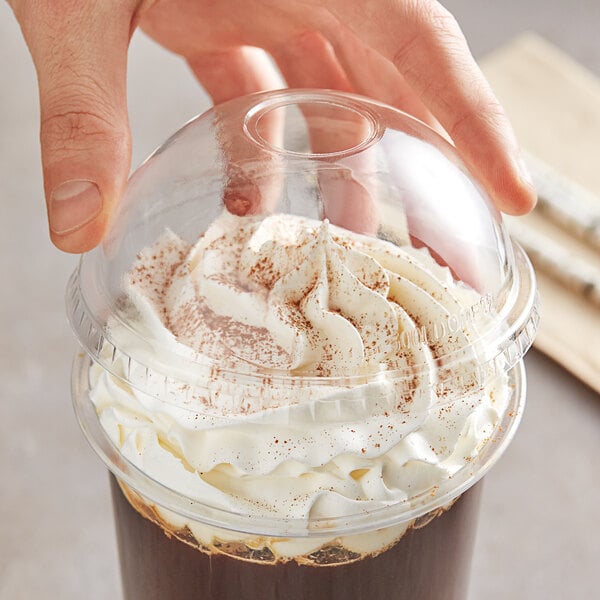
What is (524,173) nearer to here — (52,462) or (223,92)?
(223,92)

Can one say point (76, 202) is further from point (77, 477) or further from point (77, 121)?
point (77, 477)

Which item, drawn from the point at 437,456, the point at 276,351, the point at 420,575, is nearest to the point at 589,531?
the point at 420,575

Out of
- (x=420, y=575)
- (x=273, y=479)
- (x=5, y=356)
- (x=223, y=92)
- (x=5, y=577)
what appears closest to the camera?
(x=273, y=479)

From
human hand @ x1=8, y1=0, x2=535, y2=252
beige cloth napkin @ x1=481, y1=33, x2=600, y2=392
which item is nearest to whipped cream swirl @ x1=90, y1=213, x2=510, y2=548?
human hand @ x1=8, y1=0, x2=535, y2=252

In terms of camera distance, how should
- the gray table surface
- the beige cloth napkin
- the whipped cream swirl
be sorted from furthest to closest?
the beige cloth napkin → the gray table surface → the whipped cream swirl

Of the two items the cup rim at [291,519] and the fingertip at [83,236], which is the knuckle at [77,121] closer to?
the fingertip at [83,236]

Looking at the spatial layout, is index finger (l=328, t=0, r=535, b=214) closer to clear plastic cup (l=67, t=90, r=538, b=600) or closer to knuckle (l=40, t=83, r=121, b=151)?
clear plastic cup (l=67, t=90, r=538, b=600)

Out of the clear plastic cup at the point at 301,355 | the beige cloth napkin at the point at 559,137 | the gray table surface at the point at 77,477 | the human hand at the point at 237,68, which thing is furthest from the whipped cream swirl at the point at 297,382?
the beige cloth napkin at the point at 559,137
